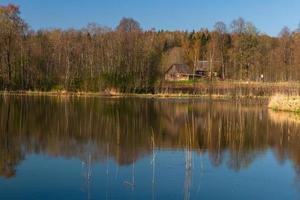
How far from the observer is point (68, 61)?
194 ft

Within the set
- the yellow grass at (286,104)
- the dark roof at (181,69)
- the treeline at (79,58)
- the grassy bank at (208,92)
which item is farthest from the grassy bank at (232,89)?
the dark roof at (181,69)

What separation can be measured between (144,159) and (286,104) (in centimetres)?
2308

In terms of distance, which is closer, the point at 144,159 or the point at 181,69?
the point at 144,159

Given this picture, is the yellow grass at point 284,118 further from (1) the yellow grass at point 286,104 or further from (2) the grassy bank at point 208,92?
(2) the grassy bank at point 208,92

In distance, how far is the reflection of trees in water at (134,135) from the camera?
51.1 ft

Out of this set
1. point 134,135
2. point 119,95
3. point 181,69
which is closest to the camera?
point 134,135

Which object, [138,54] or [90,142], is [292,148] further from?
[138,54]

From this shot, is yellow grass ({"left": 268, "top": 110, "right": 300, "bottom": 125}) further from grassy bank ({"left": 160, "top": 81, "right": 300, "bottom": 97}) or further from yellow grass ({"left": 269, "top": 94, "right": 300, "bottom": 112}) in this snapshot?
grassy bank ({"left": 160, "top": 81, "right": 300, "bottom": 97})

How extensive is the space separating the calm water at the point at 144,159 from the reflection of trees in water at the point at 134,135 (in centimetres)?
3

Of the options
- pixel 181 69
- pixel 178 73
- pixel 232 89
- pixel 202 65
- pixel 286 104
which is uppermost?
pixel 202 65

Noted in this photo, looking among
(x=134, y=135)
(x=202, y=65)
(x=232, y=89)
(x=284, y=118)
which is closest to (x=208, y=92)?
(x=232, y=89)

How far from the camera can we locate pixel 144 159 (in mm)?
14703

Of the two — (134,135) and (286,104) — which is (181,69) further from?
(134,135)

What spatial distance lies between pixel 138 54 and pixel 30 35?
1546 centimetres
